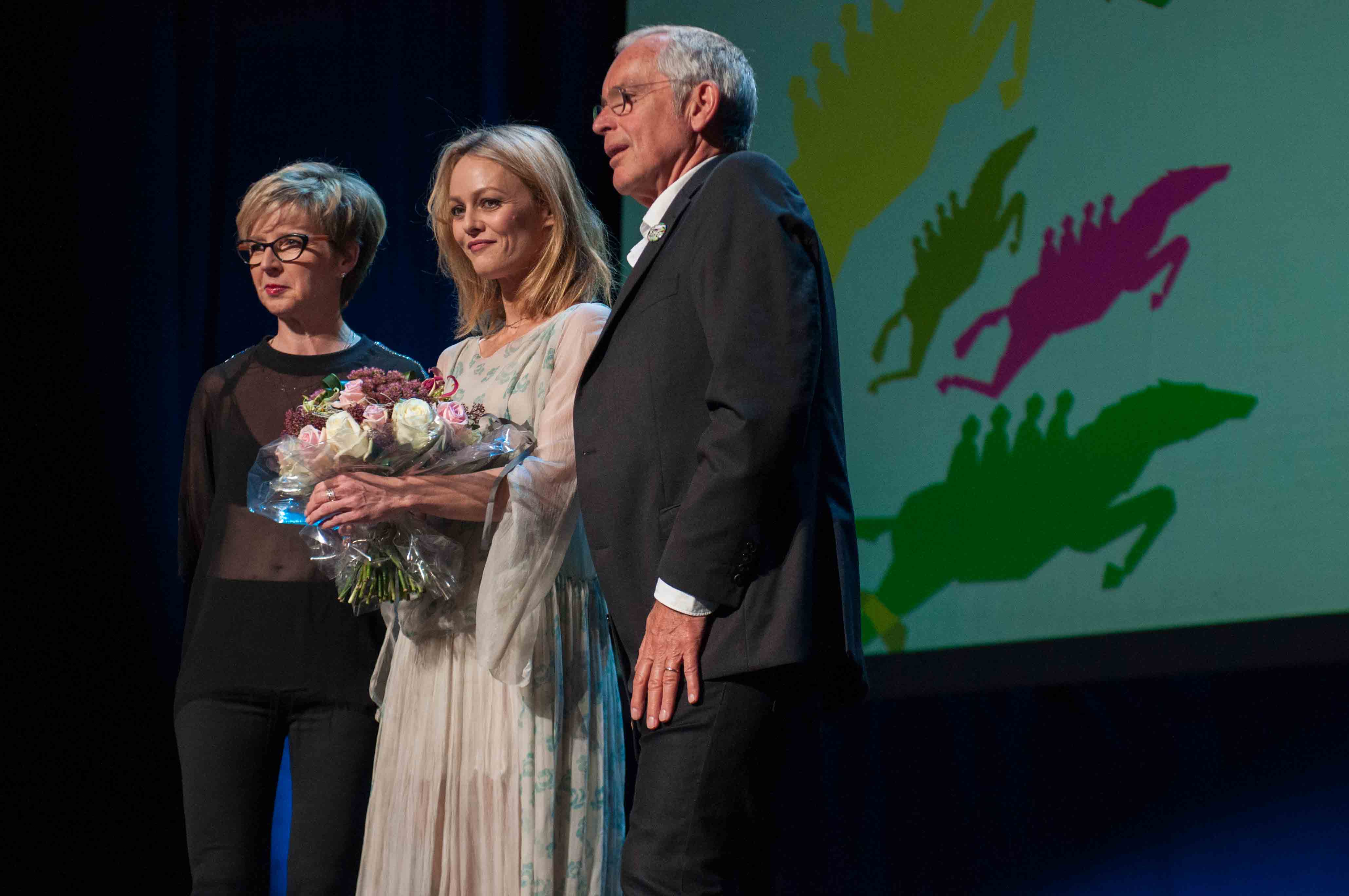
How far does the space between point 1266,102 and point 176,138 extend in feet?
9.81

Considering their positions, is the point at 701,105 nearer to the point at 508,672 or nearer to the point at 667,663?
the point at 667,663

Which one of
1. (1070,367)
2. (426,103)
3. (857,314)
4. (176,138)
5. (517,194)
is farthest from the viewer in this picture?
(426,103)

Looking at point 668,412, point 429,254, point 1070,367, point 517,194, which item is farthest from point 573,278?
point 429,254

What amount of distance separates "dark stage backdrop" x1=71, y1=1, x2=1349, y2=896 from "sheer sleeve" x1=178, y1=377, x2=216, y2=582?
1053mm

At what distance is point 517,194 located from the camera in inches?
93.4

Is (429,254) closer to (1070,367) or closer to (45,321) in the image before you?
(45,321)

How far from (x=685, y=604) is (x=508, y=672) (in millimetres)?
627

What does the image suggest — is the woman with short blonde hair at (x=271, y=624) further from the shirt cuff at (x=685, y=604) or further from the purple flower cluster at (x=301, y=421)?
the shirt cuff at (x=685, y=604)

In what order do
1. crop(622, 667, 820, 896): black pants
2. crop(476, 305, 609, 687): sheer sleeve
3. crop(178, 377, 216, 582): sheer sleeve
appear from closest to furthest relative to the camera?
1. crop(622, 667, 820, 896): black pants
2. crop(476, 305, 609, 687): sheer sleeve
3. crop(178, 377, 216, 582): sheer sleeve

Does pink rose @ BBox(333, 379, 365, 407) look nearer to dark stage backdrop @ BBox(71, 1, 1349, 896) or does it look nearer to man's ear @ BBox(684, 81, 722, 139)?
man's ear @ BBox(684, 81, 722, 139)

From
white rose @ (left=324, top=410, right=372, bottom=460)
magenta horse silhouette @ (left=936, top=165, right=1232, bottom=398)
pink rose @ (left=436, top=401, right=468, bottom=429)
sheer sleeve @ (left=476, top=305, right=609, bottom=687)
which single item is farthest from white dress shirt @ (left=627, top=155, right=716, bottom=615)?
magenta horse silhouette @ (left=936, top=165, right=1232, bottom=398)

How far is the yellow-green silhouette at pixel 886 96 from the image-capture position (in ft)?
10.3

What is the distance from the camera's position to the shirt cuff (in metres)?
1.53

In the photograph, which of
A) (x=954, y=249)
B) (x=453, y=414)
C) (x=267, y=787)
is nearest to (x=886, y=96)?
(x=954, y=249)
